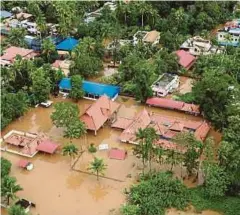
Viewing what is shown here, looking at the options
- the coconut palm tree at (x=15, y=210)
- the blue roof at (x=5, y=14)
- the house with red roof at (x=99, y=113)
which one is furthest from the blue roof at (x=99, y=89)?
the blue roof at (x=5, y=14)

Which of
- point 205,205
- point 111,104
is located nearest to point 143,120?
point 111,104

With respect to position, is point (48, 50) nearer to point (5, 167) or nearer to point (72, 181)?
point (5, 167)

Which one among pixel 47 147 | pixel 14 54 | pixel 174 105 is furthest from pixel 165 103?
pixel 14 54

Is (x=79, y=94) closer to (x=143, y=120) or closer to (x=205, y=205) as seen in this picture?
(x=143, y=120)

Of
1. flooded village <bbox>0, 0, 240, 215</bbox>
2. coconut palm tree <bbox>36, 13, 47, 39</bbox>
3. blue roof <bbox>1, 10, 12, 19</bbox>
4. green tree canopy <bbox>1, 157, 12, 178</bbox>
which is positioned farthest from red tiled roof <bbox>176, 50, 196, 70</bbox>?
blue roof <bbox>1, 10, 12, 19</bbox>

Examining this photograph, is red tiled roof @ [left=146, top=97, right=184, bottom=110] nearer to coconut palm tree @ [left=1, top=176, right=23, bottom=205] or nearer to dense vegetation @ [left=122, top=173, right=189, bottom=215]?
dense vegetation @ [left=122, top=173, right=189, bottom=215]

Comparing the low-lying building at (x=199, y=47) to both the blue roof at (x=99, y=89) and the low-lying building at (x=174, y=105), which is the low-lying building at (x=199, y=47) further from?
the blue roof at (x=99, y=89)

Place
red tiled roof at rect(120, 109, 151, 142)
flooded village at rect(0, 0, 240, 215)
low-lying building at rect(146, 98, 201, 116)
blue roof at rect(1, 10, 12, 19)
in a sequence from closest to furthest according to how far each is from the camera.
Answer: flooded village at rect(0, 0, 240, 215)
red tiled roof at rect(120, 109, 151, 142)
low-lying building at rect(146, 98, 201, 116)
blue roof at rect(1, 10, 12, 19)
